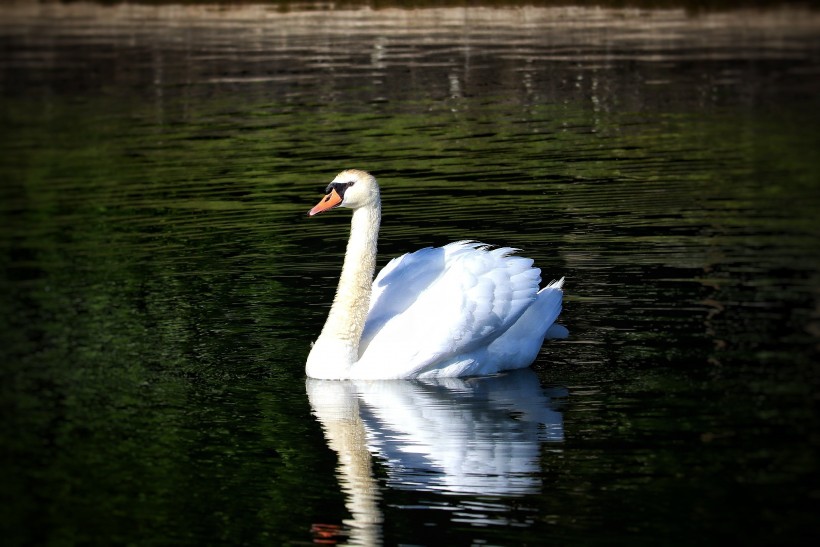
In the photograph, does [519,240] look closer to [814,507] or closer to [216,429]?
[216,429]

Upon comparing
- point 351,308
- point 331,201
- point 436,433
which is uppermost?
point 331,201

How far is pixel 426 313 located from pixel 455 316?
24 centimetres

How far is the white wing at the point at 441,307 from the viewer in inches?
469

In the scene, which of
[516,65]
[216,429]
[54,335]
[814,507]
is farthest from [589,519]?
[516,65]

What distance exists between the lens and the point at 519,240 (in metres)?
16.9

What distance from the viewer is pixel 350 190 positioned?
12.3 metres

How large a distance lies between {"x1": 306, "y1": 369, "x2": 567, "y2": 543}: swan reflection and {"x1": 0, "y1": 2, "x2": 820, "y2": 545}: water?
3cm

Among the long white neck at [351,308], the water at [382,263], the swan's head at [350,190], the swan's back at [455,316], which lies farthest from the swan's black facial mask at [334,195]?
the water at [382,263]

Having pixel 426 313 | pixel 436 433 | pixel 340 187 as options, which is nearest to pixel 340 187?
pixel 340 187

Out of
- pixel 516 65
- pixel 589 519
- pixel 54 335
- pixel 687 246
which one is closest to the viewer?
pixel 589 519

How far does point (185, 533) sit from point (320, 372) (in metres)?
3.30

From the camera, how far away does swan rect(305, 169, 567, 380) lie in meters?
12.0

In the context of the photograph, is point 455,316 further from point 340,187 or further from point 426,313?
point 340,187

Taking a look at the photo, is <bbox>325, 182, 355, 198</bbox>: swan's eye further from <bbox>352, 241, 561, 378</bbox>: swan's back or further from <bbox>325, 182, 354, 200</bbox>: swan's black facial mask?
<bbox>352, 241, 561, 378</bbox>: swan's back
